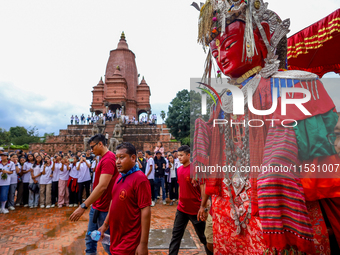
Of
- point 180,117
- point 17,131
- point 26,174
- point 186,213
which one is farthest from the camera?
point 17,131

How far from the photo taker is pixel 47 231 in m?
5.10

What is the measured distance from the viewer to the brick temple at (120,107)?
22.8m

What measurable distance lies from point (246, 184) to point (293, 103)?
721 mm

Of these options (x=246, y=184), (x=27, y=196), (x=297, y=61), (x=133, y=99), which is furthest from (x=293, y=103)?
(x=133, y=99)

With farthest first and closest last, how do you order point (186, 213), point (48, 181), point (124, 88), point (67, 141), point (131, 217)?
point (124, 88) → point (67, 141) → point (48, 181) → point (186, 213) → point (131, 217)

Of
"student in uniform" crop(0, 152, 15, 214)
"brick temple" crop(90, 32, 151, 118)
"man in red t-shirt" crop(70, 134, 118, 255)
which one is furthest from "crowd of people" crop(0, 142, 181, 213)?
"brick temple" crop(90, 32, 151, 118)

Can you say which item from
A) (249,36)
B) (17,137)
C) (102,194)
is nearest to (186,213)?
(102,194)

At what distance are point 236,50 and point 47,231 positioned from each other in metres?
5.89

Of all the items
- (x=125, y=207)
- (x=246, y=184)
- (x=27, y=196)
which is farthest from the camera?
(x=27, y=196)

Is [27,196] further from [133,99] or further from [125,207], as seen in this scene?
[133,99]

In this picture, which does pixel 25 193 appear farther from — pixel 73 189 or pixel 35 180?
pixel 73 189

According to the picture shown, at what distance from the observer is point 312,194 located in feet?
4.03

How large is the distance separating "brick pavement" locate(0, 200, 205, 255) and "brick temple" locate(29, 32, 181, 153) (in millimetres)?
14866

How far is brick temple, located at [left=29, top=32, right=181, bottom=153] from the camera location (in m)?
22.8
